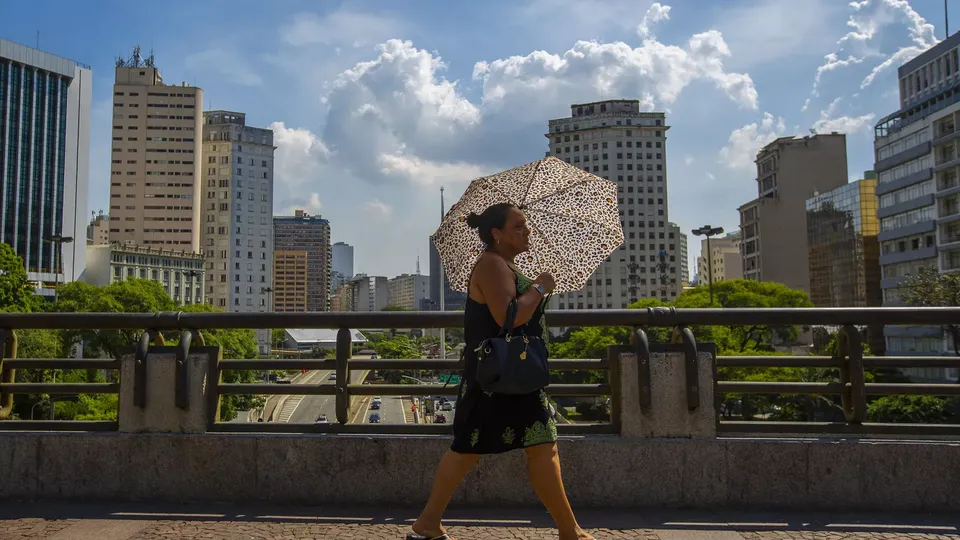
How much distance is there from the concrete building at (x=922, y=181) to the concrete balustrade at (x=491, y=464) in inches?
2421

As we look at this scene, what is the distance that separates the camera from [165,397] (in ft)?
17.5

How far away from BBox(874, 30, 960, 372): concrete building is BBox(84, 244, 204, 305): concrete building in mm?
107520

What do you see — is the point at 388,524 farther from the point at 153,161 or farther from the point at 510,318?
the point at 153,161

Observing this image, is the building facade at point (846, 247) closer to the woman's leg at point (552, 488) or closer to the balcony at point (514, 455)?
the balcony at point (514, 455)

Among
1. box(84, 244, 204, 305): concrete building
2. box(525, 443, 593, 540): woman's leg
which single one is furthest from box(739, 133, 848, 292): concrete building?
box(525, 443, 593, 540): woman's leg

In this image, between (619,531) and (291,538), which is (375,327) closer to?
(291,538)

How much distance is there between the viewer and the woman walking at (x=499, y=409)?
394 centimetres

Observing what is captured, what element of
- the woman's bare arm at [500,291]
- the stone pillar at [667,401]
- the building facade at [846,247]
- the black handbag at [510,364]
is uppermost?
the building facade at [846,247]

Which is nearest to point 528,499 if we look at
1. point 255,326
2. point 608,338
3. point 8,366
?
point 255,326

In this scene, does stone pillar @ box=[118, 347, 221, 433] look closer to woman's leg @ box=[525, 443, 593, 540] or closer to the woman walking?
the woman walking

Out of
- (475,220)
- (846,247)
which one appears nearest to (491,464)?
(475,220)

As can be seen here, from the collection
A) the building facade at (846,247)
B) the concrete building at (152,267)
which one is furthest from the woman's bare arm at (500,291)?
the concrete building at (152,267)

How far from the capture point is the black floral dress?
3.99 metres

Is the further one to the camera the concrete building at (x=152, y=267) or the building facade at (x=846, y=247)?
the concrete building at (x=152, y=267)
